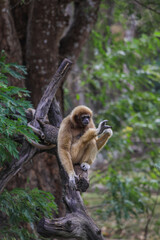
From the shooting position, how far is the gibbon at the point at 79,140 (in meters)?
4.07

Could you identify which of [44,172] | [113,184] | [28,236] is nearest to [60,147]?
[28,236]

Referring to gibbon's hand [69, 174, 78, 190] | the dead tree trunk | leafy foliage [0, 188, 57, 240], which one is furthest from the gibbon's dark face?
leafy foliage [0, 188, 57, 240]

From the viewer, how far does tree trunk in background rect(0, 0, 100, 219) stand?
5.89 meters

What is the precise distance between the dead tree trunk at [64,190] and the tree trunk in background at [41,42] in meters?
1.61

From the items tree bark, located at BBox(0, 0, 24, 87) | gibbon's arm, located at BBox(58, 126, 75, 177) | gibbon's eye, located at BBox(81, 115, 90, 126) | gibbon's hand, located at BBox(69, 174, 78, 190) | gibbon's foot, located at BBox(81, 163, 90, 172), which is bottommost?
gibbon's foot, located at BBox(81, 163, 90, 172)

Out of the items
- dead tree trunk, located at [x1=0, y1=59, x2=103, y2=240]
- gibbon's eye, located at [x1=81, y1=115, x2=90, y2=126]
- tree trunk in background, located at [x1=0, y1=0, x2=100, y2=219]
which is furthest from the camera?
tree trunk in background, located at [x1=0, y1=0, x2=100, y2=219]

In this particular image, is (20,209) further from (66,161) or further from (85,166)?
(85,166)

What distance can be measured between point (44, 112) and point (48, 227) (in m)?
2.01

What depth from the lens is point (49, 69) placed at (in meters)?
6.46

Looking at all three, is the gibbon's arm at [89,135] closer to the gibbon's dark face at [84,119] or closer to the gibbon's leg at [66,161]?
the gibbon's dark face at [84,119]

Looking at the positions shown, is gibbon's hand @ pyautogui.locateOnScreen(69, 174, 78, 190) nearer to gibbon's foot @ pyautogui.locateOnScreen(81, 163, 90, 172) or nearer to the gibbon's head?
gibbon's foot @ pyautogui.locateOnScreen(81, 163, 90, 172)

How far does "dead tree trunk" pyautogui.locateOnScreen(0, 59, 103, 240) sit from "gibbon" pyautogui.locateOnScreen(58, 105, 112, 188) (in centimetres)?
15

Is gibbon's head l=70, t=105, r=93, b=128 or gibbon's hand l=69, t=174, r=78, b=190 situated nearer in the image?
gibbon's hand l=69, t=174, r=78, b=190

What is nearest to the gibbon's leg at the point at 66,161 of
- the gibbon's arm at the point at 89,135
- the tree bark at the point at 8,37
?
the gibbon's arm at the point at 89,135
